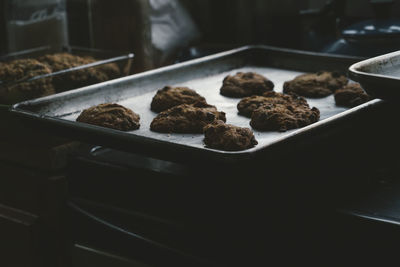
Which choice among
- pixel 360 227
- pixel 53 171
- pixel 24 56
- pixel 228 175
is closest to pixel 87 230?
pixel 53 171

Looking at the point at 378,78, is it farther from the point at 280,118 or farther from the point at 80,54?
the point at 80,54

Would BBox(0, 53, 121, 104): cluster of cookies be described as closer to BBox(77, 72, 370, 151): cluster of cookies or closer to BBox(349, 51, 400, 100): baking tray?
BBox(77, 72, 370, 151): cluster of cookies

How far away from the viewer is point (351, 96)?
61.9 inches

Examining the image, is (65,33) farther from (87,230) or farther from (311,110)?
(311,110)

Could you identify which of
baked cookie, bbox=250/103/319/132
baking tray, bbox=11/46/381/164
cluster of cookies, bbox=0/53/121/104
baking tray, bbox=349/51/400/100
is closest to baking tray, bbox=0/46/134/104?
cluster of cookies, bbox=0/53/121/104

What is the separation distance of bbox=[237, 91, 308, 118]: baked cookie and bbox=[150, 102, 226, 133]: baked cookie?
0.10 metres

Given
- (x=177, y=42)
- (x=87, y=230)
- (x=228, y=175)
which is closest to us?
(x=228, y=175)

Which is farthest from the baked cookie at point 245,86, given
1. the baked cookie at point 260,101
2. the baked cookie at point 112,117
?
the baked cookie at point 112,117

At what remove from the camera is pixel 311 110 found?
1.48 metres

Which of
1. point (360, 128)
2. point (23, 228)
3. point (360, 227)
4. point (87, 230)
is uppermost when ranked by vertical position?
point (360, 128)

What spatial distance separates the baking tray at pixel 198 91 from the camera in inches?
44.0

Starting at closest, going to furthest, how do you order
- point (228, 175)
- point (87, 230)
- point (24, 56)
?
point (228, 175), point (87, 230), point (24, 56)

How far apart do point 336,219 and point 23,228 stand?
1018mm

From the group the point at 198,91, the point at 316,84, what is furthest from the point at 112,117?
the point at 316,84
